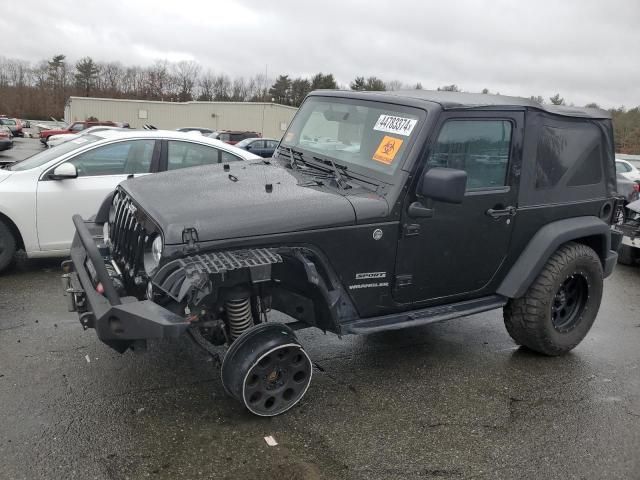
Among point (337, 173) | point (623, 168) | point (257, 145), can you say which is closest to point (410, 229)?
point (337, 173)

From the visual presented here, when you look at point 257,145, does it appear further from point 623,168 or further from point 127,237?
point 127,237

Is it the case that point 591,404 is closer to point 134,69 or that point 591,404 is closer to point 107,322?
point 107,322

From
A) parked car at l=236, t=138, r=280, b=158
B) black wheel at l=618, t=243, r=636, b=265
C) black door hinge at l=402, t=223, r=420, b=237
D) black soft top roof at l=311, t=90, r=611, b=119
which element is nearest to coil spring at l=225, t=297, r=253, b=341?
black door hinge at l=402, t=223, r=420, b=237

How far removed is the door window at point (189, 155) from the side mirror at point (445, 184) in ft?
11.8

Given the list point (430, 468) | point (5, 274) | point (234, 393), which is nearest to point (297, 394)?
point (234, 393)

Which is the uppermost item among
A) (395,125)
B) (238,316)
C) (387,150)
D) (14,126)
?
(395,125)

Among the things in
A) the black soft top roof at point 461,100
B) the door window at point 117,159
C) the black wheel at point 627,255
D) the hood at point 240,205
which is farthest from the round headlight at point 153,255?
the black wheel at point 627,255

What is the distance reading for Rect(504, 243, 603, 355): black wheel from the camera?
170 inches

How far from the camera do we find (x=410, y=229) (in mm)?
3650

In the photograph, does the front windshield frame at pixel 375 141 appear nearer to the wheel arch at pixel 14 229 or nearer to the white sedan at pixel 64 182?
the white sedan at pixel 64 182

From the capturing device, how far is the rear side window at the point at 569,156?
14.0 ft

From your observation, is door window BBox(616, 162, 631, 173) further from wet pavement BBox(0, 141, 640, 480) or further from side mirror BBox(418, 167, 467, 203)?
side mirror BBox(418, 167, 467, 203)

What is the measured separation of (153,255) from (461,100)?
93.9 inches

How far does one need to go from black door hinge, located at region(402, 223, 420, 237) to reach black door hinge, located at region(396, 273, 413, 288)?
29 centimetres
